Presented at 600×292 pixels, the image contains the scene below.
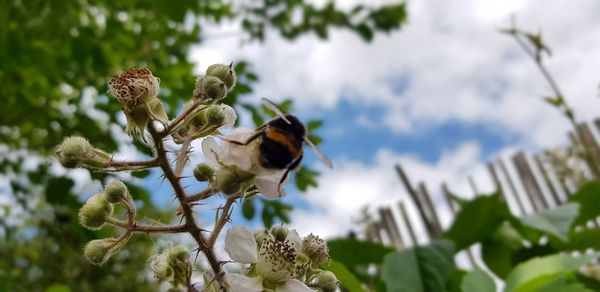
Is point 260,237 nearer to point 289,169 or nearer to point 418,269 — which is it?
point 289,169

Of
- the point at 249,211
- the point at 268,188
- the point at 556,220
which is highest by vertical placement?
the point at 249,211

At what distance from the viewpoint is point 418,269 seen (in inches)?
60.6

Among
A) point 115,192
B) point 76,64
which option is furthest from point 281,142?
point 76,64

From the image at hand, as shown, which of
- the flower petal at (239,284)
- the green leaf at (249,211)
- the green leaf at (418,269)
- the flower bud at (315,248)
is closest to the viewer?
the flower petal at (239,284)

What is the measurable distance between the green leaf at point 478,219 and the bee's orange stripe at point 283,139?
113 cm

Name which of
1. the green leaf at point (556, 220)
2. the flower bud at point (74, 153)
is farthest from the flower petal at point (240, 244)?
the green leaf at point (556, 220)

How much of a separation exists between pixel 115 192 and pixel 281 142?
0.22 m

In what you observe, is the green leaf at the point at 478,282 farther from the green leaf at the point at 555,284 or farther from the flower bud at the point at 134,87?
the flower bud at the point at 134,87

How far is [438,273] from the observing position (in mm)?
1551

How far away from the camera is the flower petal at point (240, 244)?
0.79m

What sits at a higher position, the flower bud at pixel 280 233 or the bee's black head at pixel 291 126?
the bee's black head at pixel 291 126

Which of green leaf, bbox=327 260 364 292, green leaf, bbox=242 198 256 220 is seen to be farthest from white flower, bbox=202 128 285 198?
green leaf, bbox=242 198 256 220

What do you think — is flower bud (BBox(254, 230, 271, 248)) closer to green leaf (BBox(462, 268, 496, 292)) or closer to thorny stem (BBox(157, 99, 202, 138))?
thorny stem (BBox(157, 99, 202, 138))

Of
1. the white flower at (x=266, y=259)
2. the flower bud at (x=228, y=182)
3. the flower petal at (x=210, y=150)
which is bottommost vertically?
the white flower at (x=266, y=259)
